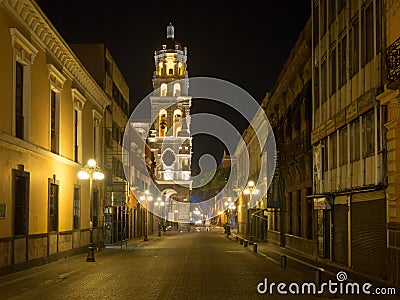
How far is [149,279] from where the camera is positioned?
815 inches

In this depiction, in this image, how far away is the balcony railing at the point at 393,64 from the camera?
17875 millimetres

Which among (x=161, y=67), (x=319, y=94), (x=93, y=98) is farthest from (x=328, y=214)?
(x=161, y=67)

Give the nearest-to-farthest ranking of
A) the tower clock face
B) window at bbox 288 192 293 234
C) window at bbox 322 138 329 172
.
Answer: window at bbox 322 138 329 172, window at bbox 288 192 293 234, the tower clock face

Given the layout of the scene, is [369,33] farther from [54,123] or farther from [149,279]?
[54,123]

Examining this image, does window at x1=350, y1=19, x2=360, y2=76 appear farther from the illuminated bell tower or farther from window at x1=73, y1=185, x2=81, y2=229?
the illuminated bell tower

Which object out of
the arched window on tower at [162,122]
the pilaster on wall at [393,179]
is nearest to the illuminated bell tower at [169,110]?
the arched window on tower at [162,122]

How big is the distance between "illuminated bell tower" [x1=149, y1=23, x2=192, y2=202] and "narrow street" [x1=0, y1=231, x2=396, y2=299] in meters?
77.4

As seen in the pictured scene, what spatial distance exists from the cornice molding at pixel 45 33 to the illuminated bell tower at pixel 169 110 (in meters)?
66.8

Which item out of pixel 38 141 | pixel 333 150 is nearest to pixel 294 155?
pixel 333 150

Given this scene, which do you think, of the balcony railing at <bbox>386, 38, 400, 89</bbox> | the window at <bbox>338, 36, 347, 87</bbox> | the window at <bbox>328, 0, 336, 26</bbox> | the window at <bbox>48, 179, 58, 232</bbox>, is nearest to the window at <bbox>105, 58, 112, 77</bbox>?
the window at <bbox>48, 179, 58, 232</bbox>

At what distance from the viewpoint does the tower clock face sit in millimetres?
115562

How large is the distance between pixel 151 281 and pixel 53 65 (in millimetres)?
13188

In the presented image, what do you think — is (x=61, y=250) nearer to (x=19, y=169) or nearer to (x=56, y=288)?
(x=19, y=169)

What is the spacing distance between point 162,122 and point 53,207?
7980cm
